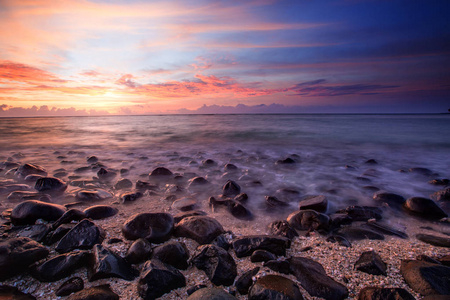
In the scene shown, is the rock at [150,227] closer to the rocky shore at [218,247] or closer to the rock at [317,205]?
the rocky shore at [218,247]

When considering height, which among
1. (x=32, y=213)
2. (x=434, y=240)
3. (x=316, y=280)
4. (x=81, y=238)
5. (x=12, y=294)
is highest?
(x=32, y=213)

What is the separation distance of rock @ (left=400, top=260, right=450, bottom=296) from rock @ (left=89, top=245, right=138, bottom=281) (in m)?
2.59

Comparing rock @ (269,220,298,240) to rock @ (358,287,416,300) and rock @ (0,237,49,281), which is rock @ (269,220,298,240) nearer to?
rock @ (358,287,416,300)

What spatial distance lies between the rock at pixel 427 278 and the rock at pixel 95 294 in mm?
2616

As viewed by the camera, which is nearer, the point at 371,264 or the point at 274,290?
the point at 274,290

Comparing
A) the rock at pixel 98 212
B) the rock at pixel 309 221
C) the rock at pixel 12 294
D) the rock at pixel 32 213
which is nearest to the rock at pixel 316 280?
the rock at pixel 309 221

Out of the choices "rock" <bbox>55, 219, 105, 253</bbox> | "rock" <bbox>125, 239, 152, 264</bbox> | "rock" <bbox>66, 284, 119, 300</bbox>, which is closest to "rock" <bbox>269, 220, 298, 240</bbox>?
"rock" <bbox>125, 239, 152, 264</bbox>

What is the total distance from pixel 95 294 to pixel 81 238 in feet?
3.06

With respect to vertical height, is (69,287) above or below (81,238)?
below

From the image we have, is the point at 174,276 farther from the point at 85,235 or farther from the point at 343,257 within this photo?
the point at 343,257

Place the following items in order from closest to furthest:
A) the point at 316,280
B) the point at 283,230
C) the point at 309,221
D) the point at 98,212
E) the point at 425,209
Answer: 1. the point at 316,280
2. the point at 283,230
3. the point at 309,221
4. the point at 98,212
5. the point at 425,209

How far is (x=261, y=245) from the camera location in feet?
7.97

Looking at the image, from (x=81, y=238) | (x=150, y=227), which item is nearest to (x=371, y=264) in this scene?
(x=150, y=227)

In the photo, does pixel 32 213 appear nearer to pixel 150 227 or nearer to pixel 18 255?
pixel 18 255
